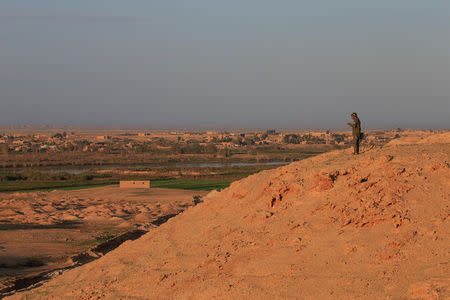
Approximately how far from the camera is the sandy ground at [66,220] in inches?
537

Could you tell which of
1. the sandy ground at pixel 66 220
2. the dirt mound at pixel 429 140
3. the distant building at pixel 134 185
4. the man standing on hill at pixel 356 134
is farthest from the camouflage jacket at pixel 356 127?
the distant building at pixel 134 185

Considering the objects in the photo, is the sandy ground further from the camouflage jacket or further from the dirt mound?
the dirt mound

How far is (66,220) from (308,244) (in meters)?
15.7

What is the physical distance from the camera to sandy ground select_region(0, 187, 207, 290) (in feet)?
44.8

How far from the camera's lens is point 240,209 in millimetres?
8914

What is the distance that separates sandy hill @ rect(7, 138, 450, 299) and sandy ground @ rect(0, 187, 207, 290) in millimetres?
4098

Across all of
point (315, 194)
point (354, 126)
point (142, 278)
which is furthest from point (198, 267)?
point (354, 126)

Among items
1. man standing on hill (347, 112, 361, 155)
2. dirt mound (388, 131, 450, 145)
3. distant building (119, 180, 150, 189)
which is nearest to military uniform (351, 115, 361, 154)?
man standing on hill (347, 112, 361, 155)

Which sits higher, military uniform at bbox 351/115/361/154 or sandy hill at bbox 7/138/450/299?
military uniform at bbox 351/115/361/154

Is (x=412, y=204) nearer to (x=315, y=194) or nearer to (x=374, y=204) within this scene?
(x=374, y=204)

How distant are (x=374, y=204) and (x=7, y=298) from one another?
6153mm

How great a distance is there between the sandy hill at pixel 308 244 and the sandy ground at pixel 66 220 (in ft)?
13.4

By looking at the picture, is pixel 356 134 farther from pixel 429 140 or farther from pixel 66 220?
pixel 66 220

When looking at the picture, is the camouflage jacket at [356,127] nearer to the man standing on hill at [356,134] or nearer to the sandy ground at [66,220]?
the man standing on hill at [356,134]
